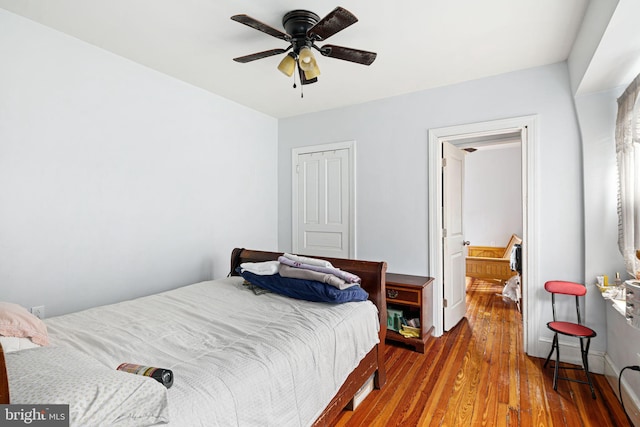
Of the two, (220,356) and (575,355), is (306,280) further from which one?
(575,355)

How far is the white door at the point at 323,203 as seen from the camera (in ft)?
12.6


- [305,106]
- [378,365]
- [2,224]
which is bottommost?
[378,365]

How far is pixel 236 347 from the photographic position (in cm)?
142

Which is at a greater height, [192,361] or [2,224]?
[2,224]

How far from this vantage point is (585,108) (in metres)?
2.54

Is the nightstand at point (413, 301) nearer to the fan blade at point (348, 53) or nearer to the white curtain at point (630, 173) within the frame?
the white curtain at point (630, 173)

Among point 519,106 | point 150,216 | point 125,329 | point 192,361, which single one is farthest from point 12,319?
point 519,106

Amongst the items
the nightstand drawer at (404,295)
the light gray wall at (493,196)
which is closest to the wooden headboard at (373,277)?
the nightstand drawer at (404,295)

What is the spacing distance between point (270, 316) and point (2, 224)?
72.8 inches

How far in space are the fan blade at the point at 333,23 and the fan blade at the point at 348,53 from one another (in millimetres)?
99

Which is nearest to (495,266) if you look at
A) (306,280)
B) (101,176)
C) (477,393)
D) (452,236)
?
(452,236)

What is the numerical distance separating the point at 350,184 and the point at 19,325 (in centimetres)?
311

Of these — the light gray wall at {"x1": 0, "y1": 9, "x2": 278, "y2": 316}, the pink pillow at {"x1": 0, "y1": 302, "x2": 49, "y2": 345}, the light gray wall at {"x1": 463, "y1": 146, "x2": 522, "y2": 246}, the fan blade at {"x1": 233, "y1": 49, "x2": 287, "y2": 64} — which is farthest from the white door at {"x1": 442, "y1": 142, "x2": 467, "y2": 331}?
the pink pillow at {"x1": 0, "y1": 302, "x2": 49, "y2": 345}

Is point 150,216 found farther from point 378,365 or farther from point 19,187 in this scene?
point 378,365
